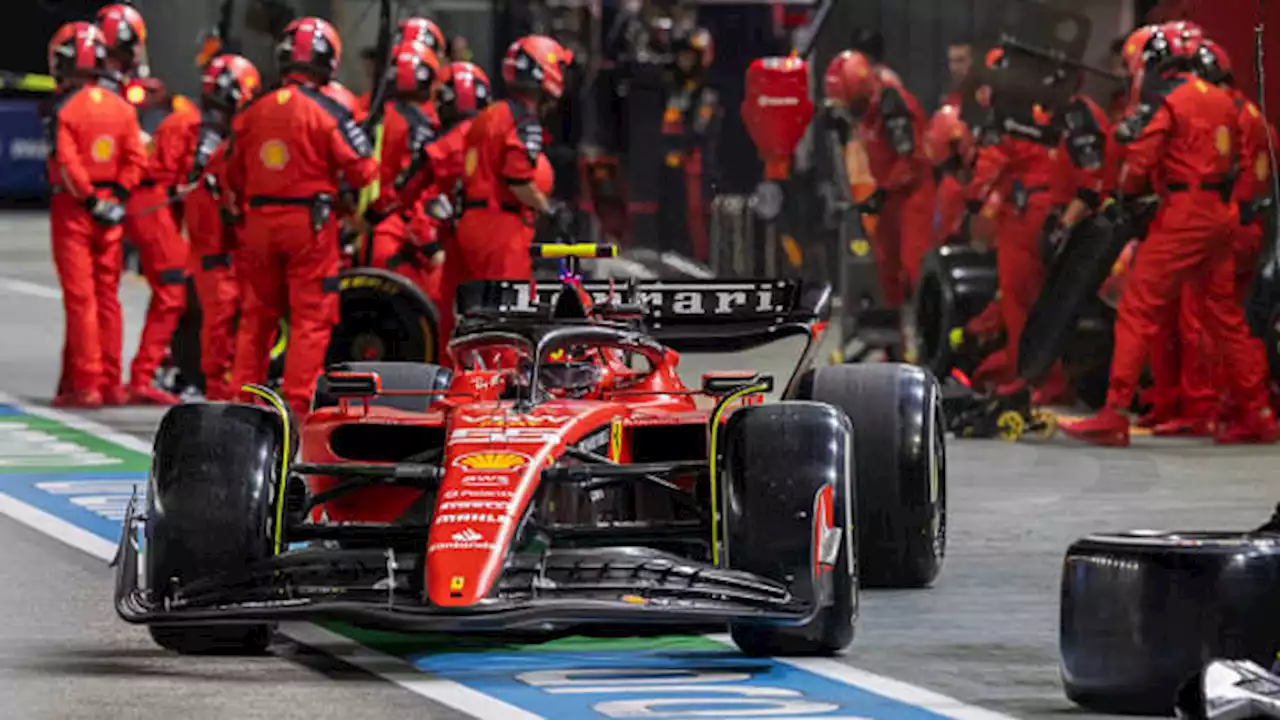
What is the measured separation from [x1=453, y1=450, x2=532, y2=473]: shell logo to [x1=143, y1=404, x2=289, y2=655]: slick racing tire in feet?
2.09

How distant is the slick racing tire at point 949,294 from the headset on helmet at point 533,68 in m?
2.68

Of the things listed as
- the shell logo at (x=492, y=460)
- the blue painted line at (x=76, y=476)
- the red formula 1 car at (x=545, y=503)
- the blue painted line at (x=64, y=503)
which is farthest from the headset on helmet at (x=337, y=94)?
the shell logo at (x=492, y=460)

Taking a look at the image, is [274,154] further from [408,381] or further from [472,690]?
[472,690]

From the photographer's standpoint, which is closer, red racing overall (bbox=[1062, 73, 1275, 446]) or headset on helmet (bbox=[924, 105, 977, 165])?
red racing overall (bbox=[1062, 73, 1275, 446])

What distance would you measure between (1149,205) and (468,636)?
828 centimetres

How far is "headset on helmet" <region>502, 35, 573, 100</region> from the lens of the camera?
58.2 ft

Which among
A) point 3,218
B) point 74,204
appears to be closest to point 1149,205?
point 74,204

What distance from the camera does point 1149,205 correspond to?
1773 cm

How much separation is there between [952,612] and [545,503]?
1650 mm

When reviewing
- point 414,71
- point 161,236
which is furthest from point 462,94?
point 161,236

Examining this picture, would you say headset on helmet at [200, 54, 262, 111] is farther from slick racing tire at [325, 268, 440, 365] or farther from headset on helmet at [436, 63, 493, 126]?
slick racing tire at [325, 268, 440, 365]

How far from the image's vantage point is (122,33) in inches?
778

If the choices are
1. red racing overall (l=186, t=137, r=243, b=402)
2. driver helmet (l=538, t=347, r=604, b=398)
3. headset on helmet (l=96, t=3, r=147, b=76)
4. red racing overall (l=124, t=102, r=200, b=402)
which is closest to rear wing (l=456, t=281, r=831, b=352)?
driver helmet (l=538, t=347, r=604, b=398)

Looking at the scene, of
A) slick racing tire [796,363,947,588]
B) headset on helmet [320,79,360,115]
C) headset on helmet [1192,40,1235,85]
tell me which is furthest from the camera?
headset on helmet [320,79,360,115]
